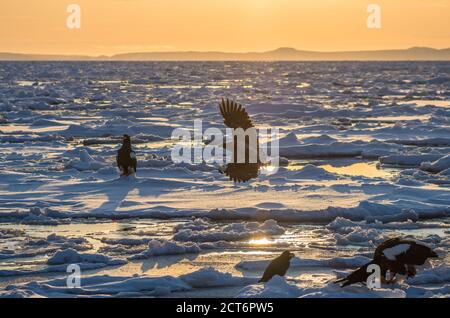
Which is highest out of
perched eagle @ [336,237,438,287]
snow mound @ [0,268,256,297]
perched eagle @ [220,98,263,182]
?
perched eagle @ [220,98,263,182]

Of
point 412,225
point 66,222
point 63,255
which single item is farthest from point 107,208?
point 412,225

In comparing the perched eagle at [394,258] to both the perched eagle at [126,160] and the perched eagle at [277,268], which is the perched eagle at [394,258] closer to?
the perched eagle at [277,268]

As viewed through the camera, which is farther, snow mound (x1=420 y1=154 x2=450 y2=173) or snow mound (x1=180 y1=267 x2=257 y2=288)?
snow mound (x1=420 y1=154 x2=450 y2=173)

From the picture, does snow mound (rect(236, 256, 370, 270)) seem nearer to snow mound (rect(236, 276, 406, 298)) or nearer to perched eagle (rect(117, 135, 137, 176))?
snow mound (rect(236, 276, 406, 298))

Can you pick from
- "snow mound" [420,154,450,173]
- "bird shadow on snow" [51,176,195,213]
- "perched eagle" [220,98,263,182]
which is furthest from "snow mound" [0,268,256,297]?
"snow mound" [420,154,450,173]

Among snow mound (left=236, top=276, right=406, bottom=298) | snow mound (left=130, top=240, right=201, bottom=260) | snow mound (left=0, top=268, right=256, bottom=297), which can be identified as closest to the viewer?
snow mound (left=236, top=276, right=406, bottom=298)

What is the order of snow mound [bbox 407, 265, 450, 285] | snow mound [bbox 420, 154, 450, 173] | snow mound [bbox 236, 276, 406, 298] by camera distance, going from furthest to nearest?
1. snow mound [bbox 420, 154, 450, 173]
2. snow mound [bbox 407, 265, 450, 285]
3. snow mound [bbox 236, 276, 406, 298]

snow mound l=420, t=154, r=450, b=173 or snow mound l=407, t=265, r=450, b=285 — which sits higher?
snow mound l=420, t=154, r=450, b=173

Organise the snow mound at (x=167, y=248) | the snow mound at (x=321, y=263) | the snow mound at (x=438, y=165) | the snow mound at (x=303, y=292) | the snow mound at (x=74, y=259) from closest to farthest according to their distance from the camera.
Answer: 1. the snow mound at (x=303, y=292)
2. the snow mound at (x=321, y=263)
3. the snow mound at (x=74, y=259)
4. the snow mound at (x=167, y=248)
5. the snow mound at (x=438, y=165)

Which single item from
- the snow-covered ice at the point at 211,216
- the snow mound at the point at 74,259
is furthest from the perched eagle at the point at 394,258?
the snow mound at the point at 74,259

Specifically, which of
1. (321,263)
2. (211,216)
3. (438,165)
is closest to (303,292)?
(321,263)

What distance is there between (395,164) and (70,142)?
8116 mm

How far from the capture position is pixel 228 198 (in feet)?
37.1
